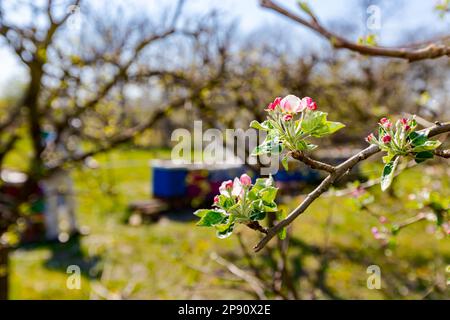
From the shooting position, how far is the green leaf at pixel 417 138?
81 centimetres

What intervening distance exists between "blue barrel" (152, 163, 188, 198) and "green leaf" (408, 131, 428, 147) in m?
8.69

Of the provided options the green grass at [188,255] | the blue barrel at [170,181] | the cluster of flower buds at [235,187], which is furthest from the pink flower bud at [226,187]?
the blue barrel at [170,181]

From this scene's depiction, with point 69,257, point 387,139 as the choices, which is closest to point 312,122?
point 387,139

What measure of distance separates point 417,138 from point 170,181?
29.1 feet

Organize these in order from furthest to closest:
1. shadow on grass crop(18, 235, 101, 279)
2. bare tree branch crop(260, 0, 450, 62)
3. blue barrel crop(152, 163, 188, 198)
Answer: blue barrel crop(152, 163, 188, 198) → shadow on grass crop(18, 235, 101, 279) → bare tree branch crop(260, 0, 450, 62)

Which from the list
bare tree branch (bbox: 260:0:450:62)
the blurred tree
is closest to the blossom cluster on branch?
bare tree branch (bbox: 260:0:450:62)

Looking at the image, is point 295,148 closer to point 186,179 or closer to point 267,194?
point 267,194

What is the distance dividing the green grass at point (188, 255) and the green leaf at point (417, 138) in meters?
2.59

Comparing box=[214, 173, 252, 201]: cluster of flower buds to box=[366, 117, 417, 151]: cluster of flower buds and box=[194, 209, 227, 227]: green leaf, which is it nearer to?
box=[194, 209, 227, 227]: green leaf

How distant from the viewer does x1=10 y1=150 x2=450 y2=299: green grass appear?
4508mm

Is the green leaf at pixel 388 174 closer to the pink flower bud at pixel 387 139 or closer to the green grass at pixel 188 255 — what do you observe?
the pink flower bud at pixel 387 139

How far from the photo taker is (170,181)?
9.52 m

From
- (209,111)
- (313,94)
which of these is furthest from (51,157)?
(313,94)
